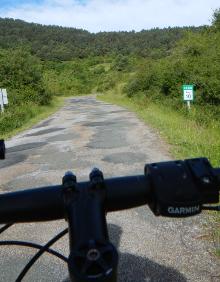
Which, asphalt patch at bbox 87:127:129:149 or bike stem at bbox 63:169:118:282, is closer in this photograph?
bike stem at bbox 63:169:118:282

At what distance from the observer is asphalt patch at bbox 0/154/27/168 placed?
28.4 ft

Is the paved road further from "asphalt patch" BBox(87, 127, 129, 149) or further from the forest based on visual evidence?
the forest

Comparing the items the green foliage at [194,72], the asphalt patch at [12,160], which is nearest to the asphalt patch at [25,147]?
the asphalt patch at [12,160]

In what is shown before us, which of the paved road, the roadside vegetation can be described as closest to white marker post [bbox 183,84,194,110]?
the roadside vegetation

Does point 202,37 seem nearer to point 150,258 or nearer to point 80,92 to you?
point 150,258

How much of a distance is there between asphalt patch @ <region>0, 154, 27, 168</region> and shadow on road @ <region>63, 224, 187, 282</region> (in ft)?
17.2

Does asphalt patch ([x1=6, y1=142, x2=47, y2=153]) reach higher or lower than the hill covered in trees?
lower

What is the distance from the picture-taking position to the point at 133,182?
107 cm

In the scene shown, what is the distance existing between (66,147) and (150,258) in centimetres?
677

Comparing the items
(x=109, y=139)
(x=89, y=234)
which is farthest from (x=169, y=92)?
(x=89, y=234)

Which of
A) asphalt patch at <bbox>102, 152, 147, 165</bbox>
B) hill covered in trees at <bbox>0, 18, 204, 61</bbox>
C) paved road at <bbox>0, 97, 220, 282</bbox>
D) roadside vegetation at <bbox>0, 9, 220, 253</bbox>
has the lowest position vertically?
paved road at <bbox>0, 97, 220, 282</bbox>

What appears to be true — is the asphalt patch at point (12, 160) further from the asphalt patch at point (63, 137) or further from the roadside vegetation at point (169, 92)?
the roadside vegetation at point (169, 92)

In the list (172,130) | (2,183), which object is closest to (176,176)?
(2,183)

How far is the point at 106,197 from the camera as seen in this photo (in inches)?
39.9
